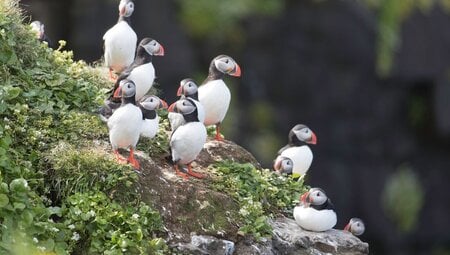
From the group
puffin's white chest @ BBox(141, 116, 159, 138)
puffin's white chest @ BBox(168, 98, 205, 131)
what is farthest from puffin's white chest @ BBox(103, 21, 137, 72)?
puffin's white chest @ BBox(141, 116, 159, 138)

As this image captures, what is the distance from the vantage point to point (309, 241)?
27.1ft

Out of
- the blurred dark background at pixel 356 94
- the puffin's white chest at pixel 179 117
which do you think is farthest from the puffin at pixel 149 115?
the blurred dark background at pixel 356 94

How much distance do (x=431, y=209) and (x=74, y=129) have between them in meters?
14.2

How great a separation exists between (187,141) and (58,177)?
37.4 inches

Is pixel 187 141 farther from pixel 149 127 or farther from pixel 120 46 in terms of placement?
pixel 120 46

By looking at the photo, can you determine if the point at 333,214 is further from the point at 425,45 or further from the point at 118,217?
the point at 425,45

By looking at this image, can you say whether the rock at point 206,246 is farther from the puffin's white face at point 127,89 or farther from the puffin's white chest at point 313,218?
the puffin's white face at point 127,89

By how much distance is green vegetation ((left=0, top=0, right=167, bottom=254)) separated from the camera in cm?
743

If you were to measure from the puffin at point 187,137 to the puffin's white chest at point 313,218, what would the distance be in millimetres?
880

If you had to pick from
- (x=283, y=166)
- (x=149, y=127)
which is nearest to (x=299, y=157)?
(x=283, y=166)

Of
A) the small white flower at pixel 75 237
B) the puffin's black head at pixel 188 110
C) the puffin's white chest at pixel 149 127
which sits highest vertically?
the puffin's black head at pixel 188 110

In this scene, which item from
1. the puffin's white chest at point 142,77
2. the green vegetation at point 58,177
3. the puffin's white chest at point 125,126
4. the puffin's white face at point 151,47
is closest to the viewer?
the green vegetation at point 58,177

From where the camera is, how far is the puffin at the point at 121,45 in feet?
30.5

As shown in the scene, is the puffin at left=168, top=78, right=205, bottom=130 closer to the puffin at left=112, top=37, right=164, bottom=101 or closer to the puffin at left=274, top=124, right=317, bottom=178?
the puffin at left=112, top=37, right=164, bottom=101
